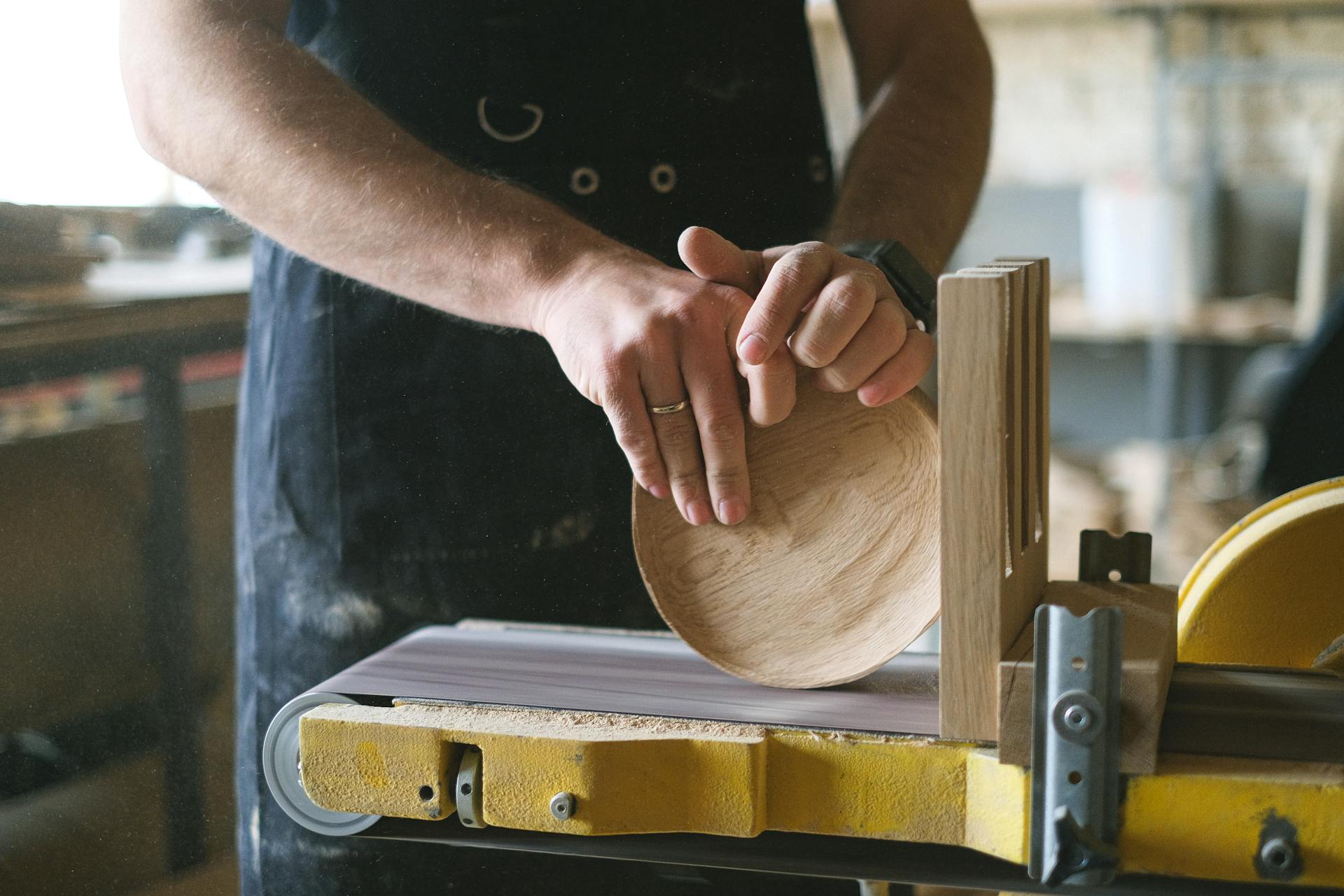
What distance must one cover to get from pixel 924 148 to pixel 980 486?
1.59ft

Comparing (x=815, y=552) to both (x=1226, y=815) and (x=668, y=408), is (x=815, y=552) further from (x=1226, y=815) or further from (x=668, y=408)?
(x=1226, y=815)

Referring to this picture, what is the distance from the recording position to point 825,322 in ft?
2.23

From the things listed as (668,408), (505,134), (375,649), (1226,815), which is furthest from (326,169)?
(1226,815)

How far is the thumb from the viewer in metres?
0.70

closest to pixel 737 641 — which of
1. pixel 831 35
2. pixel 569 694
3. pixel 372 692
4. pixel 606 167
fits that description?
pixel 569 694

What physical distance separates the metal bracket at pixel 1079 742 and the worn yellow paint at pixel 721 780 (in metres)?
0.01

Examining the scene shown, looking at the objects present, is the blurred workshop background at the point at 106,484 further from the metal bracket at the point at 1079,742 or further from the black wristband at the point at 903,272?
the metal bracket at the point at 1079,742

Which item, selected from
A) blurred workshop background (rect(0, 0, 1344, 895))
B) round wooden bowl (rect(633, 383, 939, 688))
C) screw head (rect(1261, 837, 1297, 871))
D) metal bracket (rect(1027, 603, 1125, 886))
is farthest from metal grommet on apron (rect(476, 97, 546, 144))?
screw head (rect(1261, 837, 1297, 871))

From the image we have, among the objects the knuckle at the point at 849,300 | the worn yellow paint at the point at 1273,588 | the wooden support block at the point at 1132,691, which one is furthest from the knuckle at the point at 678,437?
the worn yellow paint at the point at 1273,588

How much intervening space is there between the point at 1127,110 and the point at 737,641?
290cm

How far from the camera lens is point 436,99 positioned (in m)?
0.85

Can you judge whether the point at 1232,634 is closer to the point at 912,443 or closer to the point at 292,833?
the point at 912,443

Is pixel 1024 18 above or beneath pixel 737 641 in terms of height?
above

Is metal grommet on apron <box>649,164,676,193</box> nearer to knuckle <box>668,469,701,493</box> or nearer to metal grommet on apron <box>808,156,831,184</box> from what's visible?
metal grommet on apron <box>808,156,831,184</box>
